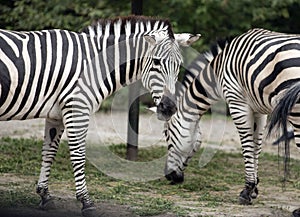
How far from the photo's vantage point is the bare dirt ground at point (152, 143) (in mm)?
5902

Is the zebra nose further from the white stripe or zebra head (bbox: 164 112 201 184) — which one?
zebra head (bbox: 164 112 201 184)

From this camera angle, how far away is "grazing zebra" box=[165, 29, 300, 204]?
19.5ft

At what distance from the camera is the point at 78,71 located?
572 cm

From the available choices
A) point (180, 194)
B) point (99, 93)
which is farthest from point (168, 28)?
point (180, 194)

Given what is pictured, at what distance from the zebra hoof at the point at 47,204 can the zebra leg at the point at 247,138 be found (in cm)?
189

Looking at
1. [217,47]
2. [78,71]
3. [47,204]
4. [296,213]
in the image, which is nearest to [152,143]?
[217,47]

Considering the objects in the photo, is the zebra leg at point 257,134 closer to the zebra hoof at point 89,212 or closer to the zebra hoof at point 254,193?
the zebra hoof at point 254,193

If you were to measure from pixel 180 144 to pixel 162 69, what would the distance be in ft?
5.91

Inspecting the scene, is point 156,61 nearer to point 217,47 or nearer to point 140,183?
point 217,47

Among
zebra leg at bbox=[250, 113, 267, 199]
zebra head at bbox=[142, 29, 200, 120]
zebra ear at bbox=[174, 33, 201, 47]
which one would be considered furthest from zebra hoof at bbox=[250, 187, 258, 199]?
zebra ear at bbox=[174, 33, 201, 47]

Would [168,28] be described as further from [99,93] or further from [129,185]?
[129,185]

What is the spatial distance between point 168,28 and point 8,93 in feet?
5.32

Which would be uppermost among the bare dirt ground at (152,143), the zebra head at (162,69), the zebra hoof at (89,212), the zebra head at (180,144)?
the zebra head at (162,69)

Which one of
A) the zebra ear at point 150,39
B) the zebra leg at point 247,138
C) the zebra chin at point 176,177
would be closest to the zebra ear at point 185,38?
the zebra ear at point 150,39
